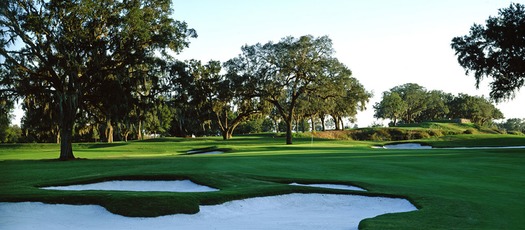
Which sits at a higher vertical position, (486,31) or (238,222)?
(486,31)

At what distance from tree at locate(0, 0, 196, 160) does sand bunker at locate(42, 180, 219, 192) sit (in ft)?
43.0

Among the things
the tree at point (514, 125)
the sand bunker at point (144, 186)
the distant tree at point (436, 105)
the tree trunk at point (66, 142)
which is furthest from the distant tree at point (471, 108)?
the sand bunker at point (144, 186)

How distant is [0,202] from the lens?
10.3 m

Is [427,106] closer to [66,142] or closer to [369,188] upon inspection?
[66,142]

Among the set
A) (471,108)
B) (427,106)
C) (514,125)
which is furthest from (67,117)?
(514,125)

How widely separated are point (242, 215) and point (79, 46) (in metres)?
20.9

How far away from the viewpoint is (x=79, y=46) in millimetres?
27375

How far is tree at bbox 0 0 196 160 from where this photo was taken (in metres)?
26.2

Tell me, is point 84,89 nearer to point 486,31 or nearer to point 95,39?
point 95,39

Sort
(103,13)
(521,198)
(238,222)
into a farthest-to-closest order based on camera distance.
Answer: (103,13), (521,198), (238,222)

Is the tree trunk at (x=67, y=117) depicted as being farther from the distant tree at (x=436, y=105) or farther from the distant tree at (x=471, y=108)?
the distant tree at (x=471, y=108)

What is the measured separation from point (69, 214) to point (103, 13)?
19814 mm

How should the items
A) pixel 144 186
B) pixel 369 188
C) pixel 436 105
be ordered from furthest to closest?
1. pixel 436 105
2. pixel 144 186
3. pixel 369 188

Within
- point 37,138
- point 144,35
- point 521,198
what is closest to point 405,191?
point 521,198
